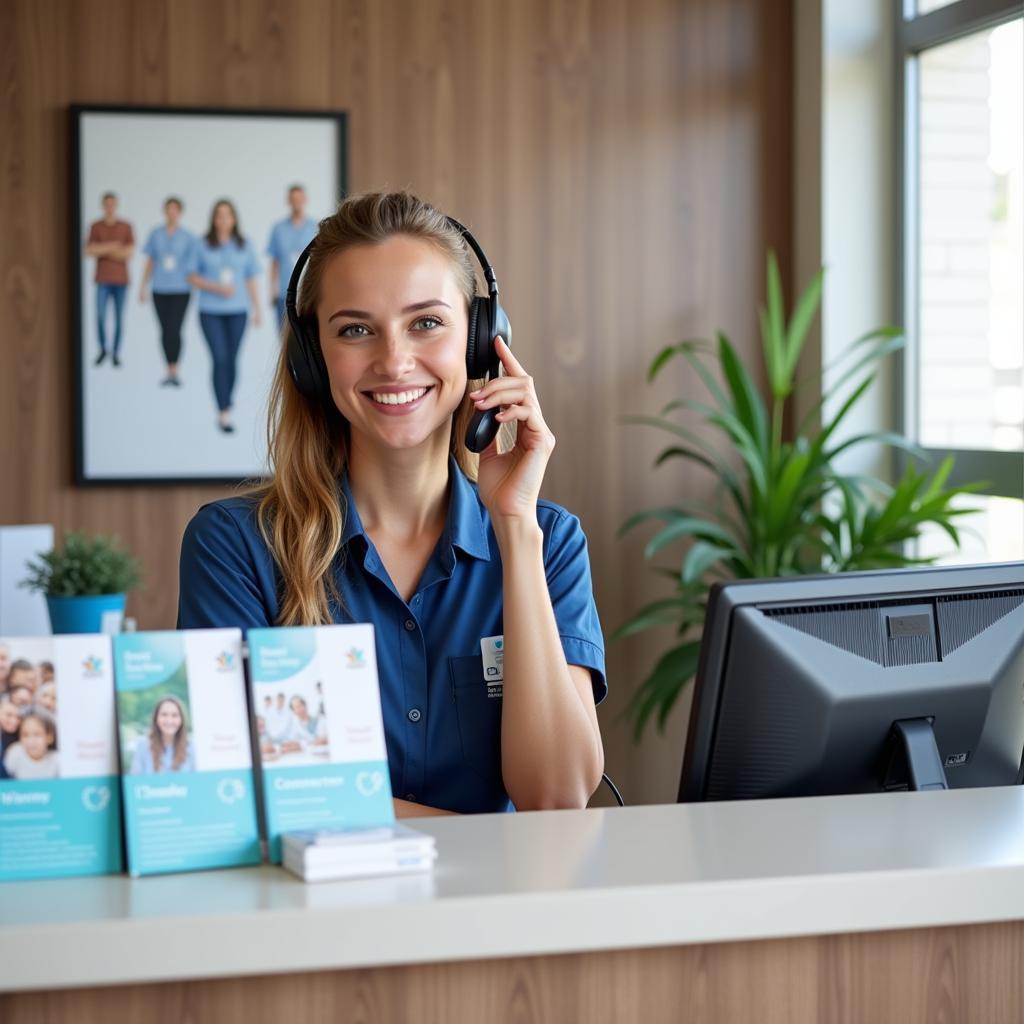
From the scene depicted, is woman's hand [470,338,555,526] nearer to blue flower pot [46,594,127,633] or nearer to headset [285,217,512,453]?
headset [285,217,512,453]

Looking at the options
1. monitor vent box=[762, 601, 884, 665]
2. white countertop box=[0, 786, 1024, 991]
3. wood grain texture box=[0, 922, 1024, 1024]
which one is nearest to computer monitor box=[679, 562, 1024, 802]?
monitor vent box=[762, 601, 884, 665]

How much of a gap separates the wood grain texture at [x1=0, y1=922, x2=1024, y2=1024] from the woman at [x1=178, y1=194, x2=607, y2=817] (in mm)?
633

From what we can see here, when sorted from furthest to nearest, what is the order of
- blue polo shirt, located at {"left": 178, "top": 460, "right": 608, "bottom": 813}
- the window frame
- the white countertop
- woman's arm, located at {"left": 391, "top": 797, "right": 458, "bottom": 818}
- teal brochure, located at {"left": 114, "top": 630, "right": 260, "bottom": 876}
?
1. the window frame
2. blue polo shirt, located at {"left": 178, "top": 460, "right": 608, "bottom": 813}
3. woman's arm, located at {"left": 391, "top": 797, "right": 458, "bottom": 818}
4. teal brochure, located at {"left": 114, "top": 630, "right": 260, "bottom": 876}
5. the white countertop

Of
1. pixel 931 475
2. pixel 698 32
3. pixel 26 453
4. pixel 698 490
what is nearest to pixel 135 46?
pixel 26 453

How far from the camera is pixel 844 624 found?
1397 millimetres

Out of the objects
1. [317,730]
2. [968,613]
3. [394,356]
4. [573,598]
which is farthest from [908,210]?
[317,730]

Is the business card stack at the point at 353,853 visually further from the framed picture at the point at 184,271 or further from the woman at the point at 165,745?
the framed picture at the point at 184,271

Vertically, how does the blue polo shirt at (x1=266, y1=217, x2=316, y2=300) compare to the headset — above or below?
above

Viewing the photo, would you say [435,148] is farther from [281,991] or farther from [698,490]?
[281,991]

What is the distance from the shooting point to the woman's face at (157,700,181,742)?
1.09 meters

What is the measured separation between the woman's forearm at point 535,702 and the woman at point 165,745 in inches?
26.6

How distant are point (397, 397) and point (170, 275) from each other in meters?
1.97

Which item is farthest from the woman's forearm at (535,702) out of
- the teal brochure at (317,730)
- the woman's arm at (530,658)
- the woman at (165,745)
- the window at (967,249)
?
the window at (967,249)

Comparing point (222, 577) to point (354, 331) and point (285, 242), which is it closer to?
point (354, 331)
